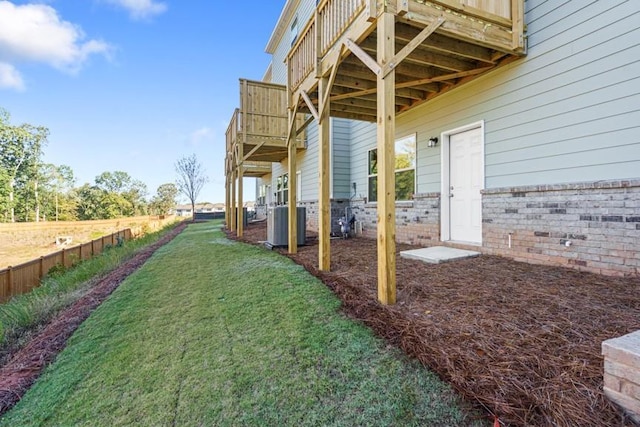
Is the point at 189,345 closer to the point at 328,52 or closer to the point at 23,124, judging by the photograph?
the point at 328,52

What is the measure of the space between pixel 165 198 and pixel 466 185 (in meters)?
46.3

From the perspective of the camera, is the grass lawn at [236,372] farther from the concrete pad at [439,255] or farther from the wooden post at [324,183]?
the concrete pad at [439,255]

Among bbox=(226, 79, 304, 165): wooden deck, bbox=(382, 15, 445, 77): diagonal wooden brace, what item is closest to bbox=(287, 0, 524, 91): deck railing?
bbox=(382, 15, 445, 77): diagonal wooden brace

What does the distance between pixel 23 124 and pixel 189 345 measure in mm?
44119

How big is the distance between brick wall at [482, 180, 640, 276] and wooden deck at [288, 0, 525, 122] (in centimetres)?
201

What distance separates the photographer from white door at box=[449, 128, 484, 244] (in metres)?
4.99

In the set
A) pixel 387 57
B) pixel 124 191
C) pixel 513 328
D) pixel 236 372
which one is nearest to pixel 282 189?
pixel 387 57

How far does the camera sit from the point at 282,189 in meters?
13.5

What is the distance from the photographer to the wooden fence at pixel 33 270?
5.48 m

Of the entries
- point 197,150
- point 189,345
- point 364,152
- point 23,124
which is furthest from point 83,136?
point 189,345

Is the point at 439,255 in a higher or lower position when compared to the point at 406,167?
lower

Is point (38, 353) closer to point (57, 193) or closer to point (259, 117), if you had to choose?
point (259, 117)

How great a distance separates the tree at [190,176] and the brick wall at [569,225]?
25.9 metres

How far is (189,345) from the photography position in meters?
2.42
